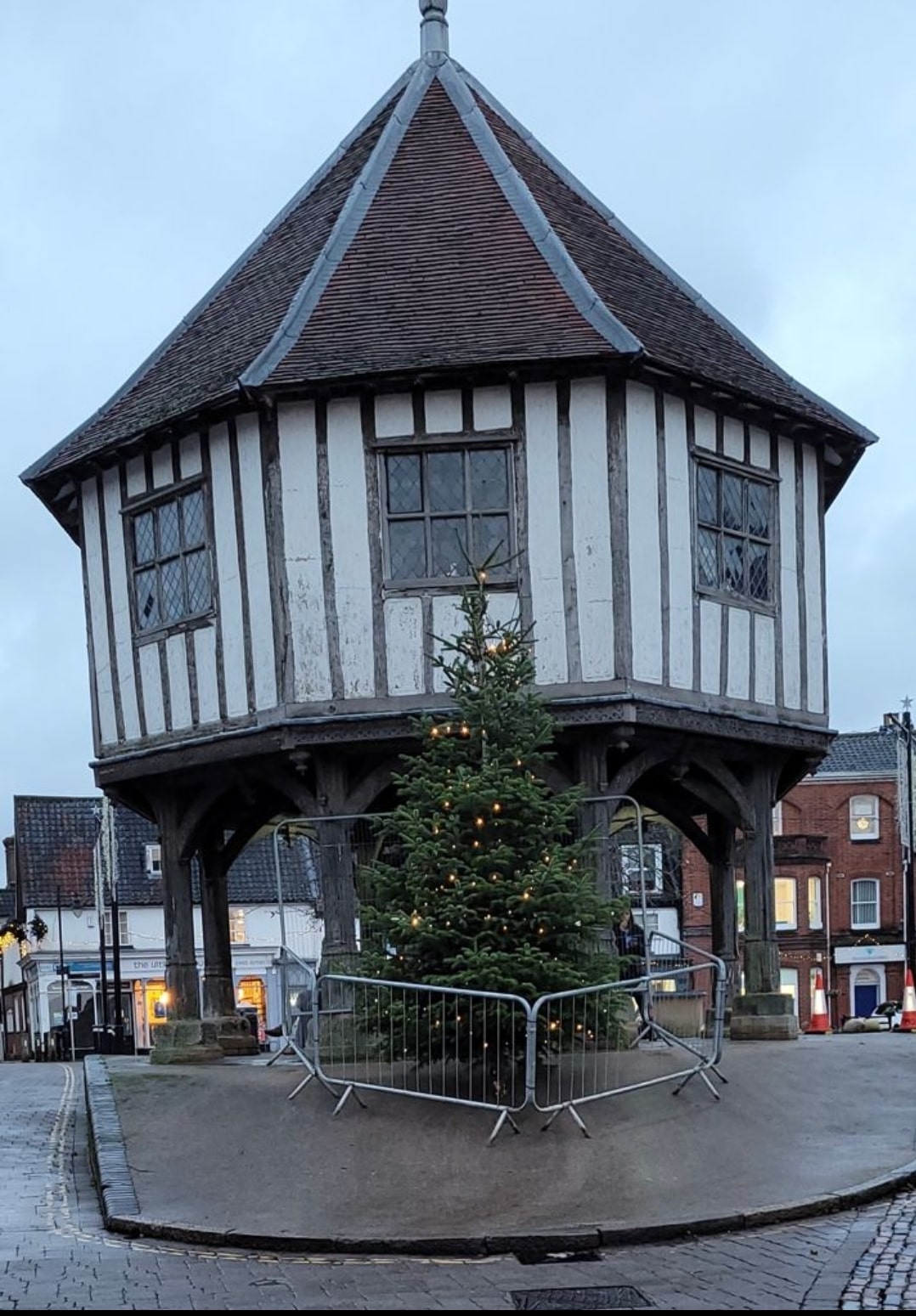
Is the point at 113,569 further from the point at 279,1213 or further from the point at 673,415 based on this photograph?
the point at 279,1213

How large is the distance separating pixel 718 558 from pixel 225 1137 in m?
7.74

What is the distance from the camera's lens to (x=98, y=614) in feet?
59.4

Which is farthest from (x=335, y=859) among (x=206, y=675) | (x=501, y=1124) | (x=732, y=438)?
(x=732, y=438)

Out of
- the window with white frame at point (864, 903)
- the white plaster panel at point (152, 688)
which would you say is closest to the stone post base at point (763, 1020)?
the white plaster panel at point (152, 688)

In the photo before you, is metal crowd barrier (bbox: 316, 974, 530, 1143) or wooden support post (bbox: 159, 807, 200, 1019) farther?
wooden support post (bbox: 159, 807, 200, 1019)

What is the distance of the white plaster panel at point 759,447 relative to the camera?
673 inches

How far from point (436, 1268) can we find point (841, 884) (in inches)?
1745

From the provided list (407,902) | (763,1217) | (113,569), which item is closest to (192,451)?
(113,569)

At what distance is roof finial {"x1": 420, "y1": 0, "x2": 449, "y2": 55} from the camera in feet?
63.3

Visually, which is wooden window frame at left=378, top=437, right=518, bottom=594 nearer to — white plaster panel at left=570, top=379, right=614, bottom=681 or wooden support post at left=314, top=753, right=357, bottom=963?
white plaster panel at left=570, top=379, right=614, bottom=681

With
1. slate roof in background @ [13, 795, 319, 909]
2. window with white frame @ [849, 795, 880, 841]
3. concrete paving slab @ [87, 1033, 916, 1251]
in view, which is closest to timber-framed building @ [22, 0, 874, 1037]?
concrete paving slab @ [87, 1033, 916, 1251]

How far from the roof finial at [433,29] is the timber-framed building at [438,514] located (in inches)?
37.2

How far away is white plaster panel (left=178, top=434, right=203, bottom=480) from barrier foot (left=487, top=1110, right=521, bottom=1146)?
783 centimetres

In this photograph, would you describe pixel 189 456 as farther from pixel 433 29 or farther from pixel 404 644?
pixel 433 29
